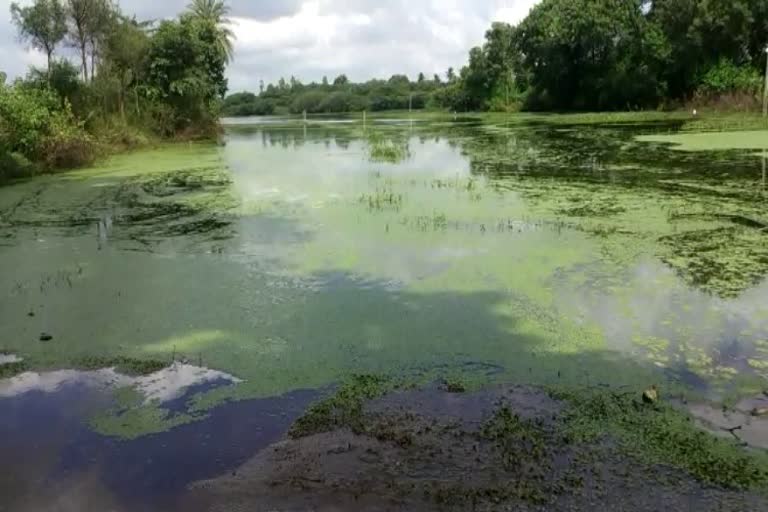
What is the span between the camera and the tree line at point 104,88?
1126 centimetres

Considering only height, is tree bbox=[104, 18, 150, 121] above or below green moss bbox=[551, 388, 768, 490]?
above

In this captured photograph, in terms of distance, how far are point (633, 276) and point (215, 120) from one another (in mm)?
19406

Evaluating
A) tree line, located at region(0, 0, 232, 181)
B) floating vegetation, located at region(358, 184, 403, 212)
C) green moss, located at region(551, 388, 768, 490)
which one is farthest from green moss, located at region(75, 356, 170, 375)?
tree line, located at region(0, 0, 232, 181)

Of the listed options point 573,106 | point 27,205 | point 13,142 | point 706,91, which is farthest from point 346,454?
point 573,106

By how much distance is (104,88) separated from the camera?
53.8 feet

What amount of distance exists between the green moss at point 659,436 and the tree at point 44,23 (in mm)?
15652

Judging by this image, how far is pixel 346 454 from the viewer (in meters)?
2.42

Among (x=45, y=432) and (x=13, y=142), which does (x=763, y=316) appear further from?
(x=13, y=142)

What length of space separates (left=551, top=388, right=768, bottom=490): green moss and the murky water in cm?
26

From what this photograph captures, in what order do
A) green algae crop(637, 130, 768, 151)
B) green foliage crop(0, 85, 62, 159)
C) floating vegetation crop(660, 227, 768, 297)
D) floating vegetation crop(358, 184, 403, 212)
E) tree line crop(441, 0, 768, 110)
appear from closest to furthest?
floating vegetation crop(660, 227, 768, 297) < floating vegetation crop(358, 184, 403, 212) < green foliage crop(0, 85, 62, 159) < green algae crop(637, 130, 768, 151) < tree line crop(441, 0, 768, 110)

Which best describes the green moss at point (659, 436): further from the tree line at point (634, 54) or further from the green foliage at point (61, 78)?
the tree line at point (634, 54)

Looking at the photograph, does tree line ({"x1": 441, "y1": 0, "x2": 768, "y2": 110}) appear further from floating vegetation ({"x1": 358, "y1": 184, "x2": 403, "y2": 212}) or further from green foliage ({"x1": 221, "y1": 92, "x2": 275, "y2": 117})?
green foliage ({"x1": 221, "y1": 92, "x2": 275, "y2": 117})

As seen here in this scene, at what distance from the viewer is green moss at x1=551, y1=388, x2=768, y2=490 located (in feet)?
7.28

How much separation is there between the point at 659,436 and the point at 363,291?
7.53ft
